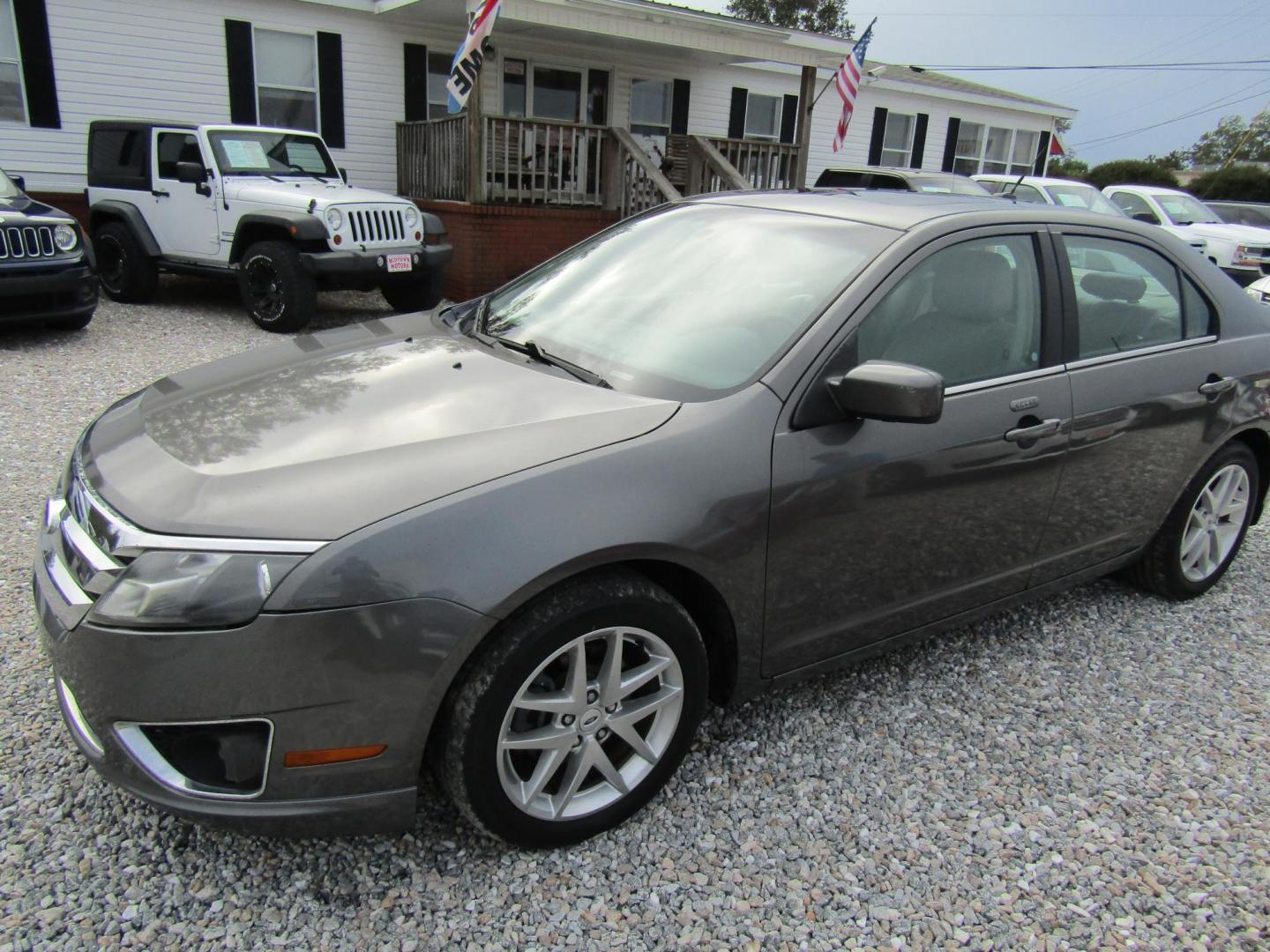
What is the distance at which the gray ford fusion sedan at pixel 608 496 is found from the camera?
1883 millimetres

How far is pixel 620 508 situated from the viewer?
211cm

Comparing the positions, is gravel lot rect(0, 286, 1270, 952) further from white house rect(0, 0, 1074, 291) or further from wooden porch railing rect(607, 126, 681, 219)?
wooden porch railing rect(607, 126, 681, 219)

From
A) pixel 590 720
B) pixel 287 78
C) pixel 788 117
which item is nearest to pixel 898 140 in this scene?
pixel 788 117

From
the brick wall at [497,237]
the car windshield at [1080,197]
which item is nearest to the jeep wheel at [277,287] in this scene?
the brick wall at [497,237]

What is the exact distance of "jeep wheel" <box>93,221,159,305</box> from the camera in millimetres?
9320

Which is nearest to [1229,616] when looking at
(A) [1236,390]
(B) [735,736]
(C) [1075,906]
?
(A) [1236,390]

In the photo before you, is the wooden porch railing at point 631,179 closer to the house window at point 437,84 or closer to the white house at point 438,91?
the white house at point 438,91

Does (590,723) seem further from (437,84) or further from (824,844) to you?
(437,84)

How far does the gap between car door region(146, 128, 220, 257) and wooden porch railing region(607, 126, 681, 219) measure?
4.86m

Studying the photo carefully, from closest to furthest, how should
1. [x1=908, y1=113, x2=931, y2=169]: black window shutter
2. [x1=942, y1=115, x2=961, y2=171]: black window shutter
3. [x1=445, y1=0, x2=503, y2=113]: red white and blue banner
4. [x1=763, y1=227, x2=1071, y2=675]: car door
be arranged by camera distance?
[x1=763, y1=227, x2=1071, y2=675]: car door < [x1=445, y1=0, x2=503, y2=113]: red white and blue banner < [x1=908, y1=113, x2=931, y2=169]: black window shutter < [x1=942, y1=115, x2=961, y2=171]: black window shutter

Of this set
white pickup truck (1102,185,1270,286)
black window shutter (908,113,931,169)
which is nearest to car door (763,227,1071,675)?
white pickup truck (1102,185,1270,286)

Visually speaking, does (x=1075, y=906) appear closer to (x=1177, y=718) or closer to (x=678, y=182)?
(x=1177, y=718)

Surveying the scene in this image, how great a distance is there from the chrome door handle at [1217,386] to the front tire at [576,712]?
2.34m

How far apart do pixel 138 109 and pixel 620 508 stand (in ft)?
37.8
